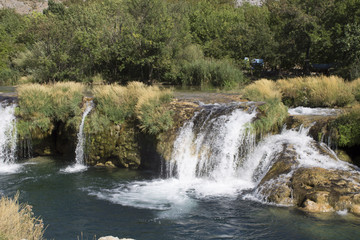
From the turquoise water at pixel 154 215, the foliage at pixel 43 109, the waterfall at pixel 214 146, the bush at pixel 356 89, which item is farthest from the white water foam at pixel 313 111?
the foliage at pixel 43 109

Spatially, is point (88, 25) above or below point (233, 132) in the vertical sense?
above

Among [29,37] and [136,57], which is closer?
[136,57]

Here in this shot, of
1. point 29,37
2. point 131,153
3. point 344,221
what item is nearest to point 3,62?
point 29,37

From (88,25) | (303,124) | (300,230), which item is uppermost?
Answer: (88,25)

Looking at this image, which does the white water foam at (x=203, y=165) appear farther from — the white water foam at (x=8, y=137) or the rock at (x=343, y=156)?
the white water foam at (x=8, y=137)

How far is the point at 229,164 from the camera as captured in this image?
1209 centimetres

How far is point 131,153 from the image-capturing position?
45.6 feet

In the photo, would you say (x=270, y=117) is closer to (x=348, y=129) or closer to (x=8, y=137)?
(x=348, y=129)

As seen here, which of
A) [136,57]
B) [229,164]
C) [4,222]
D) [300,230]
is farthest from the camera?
[136,57]

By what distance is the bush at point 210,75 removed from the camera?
81.6 feet

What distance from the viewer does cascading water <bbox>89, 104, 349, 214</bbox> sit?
1072 centimetres

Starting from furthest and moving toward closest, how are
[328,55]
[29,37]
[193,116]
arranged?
1. [29,37]
2. [328,55]
3. [193,116]

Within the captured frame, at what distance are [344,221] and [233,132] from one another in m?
4.82

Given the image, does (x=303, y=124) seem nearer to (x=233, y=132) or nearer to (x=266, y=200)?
(x=233, y=132)
